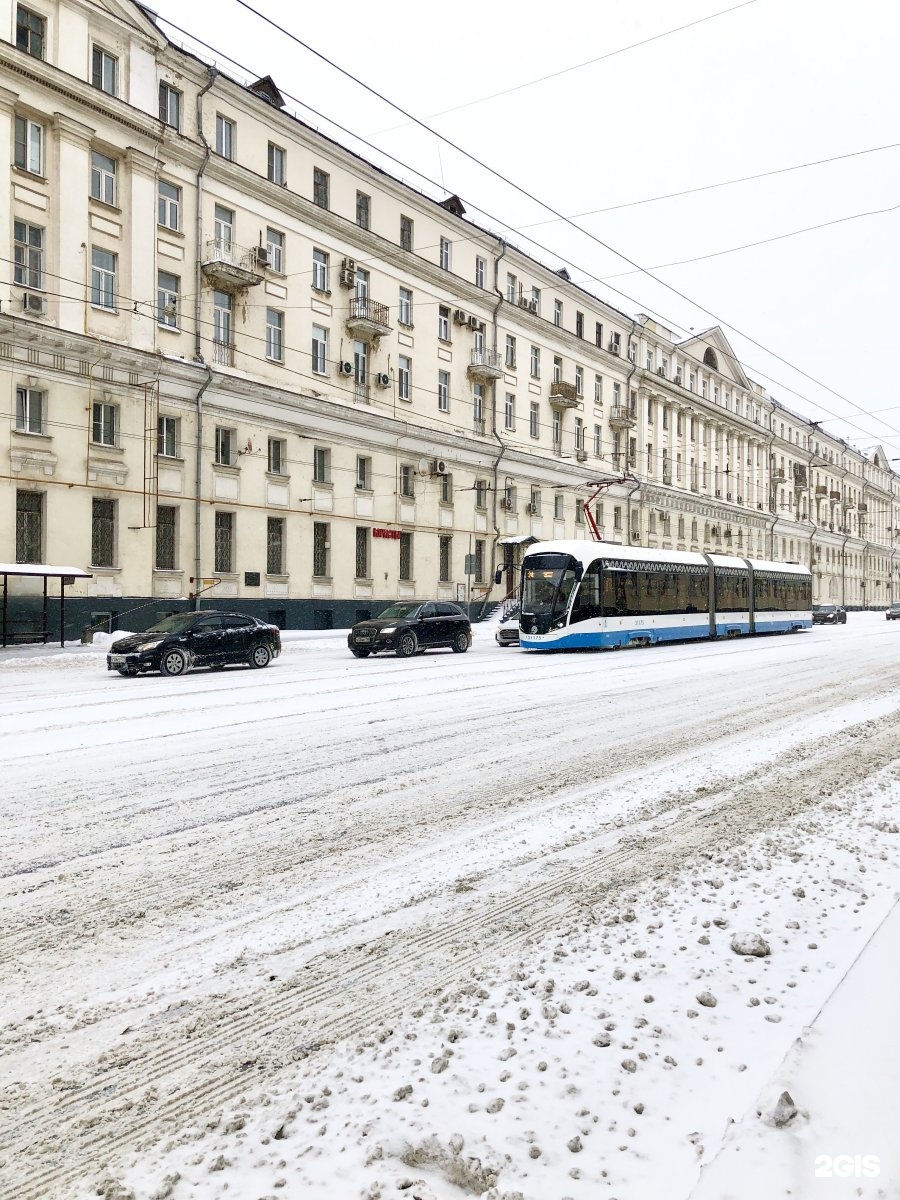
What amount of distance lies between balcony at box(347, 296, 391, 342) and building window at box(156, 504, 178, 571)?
1137 centimetres

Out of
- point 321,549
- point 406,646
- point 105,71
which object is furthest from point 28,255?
point 406,646

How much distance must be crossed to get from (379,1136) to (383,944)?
4.63ft

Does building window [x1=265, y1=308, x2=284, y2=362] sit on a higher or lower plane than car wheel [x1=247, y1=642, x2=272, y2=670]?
higher

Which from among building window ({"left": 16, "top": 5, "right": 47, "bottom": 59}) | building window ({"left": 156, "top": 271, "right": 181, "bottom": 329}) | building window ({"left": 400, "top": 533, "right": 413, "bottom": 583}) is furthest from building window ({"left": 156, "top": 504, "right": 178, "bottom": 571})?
building window ({"left": 16, "top": 5, "right": 47, "bottom": 59})

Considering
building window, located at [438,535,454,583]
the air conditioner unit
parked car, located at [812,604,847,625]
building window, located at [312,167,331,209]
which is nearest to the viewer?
the air conditioner unit

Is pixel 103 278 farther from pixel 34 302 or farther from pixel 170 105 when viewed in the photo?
pixel 170 105

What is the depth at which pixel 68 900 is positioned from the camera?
4.41m

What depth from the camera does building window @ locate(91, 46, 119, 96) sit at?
26.5m

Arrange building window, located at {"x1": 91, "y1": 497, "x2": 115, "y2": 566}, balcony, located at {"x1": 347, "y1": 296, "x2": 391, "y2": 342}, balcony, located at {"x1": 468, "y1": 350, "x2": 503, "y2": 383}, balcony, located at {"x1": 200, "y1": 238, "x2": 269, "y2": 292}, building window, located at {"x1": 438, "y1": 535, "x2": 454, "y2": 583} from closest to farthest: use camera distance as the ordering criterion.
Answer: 1. building window, located at {"x1": 91, "y1": 497, "x2": 115, "y2": 566}
2. balcony, located at {"x1": 200, "y1": 238, "x2": 269, "y2": 292}
3. balcony, located at {"x1": 347, "y1": 296, "x2": 391, "y2": 342}
4. building window, located at {"x1": 438, "y1": 535, "x2": 454, "y2": 583}
5. balcony, located at {"x1": 468, "y1": 350, "x2": 503, "y2": 383}

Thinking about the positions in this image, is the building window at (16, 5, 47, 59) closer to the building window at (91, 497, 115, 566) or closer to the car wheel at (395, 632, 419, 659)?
the building window at (91, 497, 115, 566)

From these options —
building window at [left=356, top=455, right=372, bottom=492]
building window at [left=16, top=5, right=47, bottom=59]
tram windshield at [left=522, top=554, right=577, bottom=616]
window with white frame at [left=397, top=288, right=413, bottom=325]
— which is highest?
building window at [left=16, top=5, right=47, bottom=59]

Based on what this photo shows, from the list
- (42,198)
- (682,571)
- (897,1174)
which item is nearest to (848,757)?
(897,1174)

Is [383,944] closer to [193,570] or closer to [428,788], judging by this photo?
[428,788]

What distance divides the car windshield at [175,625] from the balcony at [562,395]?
106 ft
